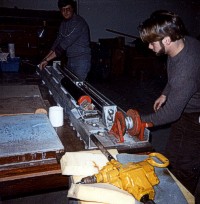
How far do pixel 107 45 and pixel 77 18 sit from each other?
14.2 ft

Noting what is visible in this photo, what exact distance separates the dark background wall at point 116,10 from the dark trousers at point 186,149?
6.87m

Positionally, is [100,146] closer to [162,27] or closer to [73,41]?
[162,27]

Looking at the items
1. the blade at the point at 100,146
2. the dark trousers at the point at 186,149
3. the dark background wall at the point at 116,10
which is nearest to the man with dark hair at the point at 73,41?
the dark trousers at the point at 186,149

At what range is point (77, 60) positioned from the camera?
13.7 ft

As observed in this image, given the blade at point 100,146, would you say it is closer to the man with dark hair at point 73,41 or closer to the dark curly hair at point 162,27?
the dark curly hair at point 162,27

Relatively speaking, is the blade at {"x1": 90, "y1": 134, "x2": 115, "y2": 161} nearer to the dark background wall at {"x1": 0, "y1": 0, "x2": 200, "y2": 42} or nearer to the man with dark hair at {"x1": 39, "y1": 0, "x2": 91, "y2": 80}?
the man with dark hair at {"x1": 39, "y1": 0, "x2": 91, "y2": 80}

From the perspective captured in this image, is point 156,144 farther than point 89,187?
Yes

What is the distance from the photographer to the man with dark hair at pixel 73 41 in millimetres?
3828

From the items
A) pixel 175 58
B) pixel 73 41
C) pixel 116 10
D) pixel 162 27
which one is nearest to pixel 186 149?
pixel 175 58

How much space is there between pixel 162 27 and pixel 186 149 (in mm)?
1241

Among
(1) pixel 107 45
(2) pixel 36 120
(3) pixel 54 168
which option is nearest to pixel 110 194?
(3) pixel 54 168

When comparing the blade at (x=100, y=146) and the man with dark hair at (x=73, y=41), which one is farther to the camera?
the man with dark hair at (x=73, y=41)

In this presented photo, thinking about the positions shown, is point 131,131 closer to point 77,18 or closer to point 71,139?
point 71,139

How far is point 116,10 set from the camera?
9094mm
